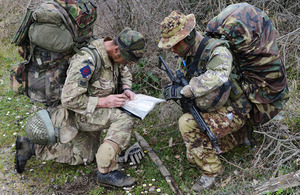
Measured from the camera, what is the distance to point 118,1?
5.71m

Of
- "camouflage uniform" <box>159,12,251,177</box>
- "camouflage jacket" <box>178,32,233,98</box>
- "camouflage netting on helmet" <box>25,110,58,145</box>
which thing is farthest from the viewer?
"camouflage netting on helmet" <box>25,110,58,145</box>

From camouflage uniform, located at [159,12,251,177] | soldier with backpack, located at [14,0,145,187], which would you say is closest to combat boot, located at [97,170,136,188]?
soldier with backpack, located at [14,0,145,187]

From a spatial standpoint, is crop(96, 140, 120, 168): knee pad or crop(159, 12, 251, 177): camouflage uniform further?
crop(96, 140, 120, 168): knee pad

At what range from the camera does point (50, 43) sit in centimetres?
345

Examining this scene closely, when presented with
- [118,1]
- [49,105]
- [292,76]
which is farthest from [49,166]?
[292,76]

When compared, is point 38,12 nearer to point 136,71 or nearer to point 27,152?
point 27,152

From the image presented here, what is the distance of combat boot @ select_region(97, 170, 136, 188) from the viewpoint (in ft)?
12.5

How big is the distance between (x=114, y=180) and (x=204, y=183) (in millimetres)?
1231

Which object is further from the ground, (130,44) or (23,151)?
(130,44)

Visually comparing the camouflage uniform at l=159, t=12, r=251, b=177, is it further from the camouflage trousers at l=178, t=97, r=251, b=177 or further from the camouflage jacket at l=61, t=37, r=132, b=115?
the camouflage jacket at l=61, t=37, r=132, b=115

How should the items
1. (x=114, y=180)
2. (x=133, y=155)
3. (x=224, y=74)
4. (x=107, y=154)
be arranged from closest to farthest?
(x=224, y=74), (x=107, y=154), (x=114, y=180), (x=133, y=155)

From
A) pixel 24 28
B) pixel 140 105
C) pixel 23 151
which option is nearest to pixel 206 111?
pixel 140 105

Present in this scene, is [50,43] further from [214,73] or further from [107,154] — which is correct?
[214,73]

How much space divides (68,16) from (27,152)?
220 cm
